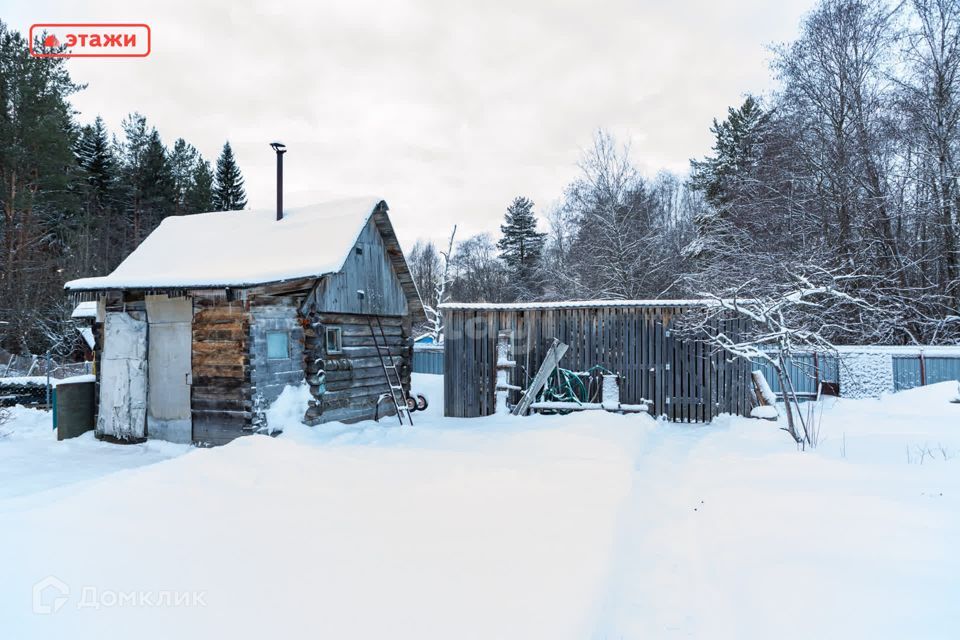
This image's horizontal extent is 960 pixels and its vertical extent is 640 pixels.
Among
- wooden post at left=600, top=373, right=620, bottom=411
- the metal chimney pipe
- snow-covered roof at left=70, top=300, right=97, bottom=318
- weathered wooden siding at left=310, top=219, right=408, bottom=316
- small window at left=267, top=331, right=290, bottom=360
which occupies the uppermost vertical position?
the metal chimney pipe

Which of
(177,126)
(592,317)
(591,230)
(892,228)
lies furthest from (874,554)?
(177,126)

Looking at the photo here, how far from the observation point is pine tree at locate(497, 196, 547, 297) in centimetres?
3825

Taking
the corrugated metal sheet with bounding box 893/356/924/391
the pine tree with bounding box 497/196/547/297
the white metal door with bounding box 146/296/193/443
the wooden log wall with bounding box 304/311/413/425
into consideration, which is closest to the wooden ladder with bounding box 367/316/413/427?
the wooden log wall with bounding box 304/311/413/425

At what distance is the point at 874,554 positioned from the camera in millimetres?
4035

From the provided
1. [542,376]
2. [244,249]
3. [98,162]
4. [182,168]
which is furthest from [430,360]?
[182,168]

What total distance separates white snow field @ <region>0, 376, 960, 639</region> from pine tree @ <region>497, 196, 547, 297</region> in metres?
31.2

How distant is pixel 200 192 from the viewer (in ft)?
116

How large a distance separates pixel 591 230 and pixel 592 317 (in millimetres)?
11974

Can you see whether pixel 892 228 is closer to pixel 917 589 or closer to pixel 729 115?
pixel 729 115

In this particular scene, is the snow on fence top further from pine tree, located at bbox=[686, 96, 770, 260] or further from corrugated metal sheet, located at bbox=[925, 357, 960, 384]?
corrugated metal sheet, located at bbox=[925, 357, 960, 384]

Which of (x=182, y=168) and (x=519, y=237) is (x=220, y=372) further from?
(x=182, y=168)

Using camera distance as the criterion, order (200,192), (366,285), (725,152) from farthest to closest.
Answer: (200,192)
(725,152)
(366,285)

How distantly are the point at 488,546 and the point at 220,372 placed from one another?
7.03m

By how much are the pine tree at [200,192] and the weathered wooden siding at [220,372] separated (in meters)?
29.3
